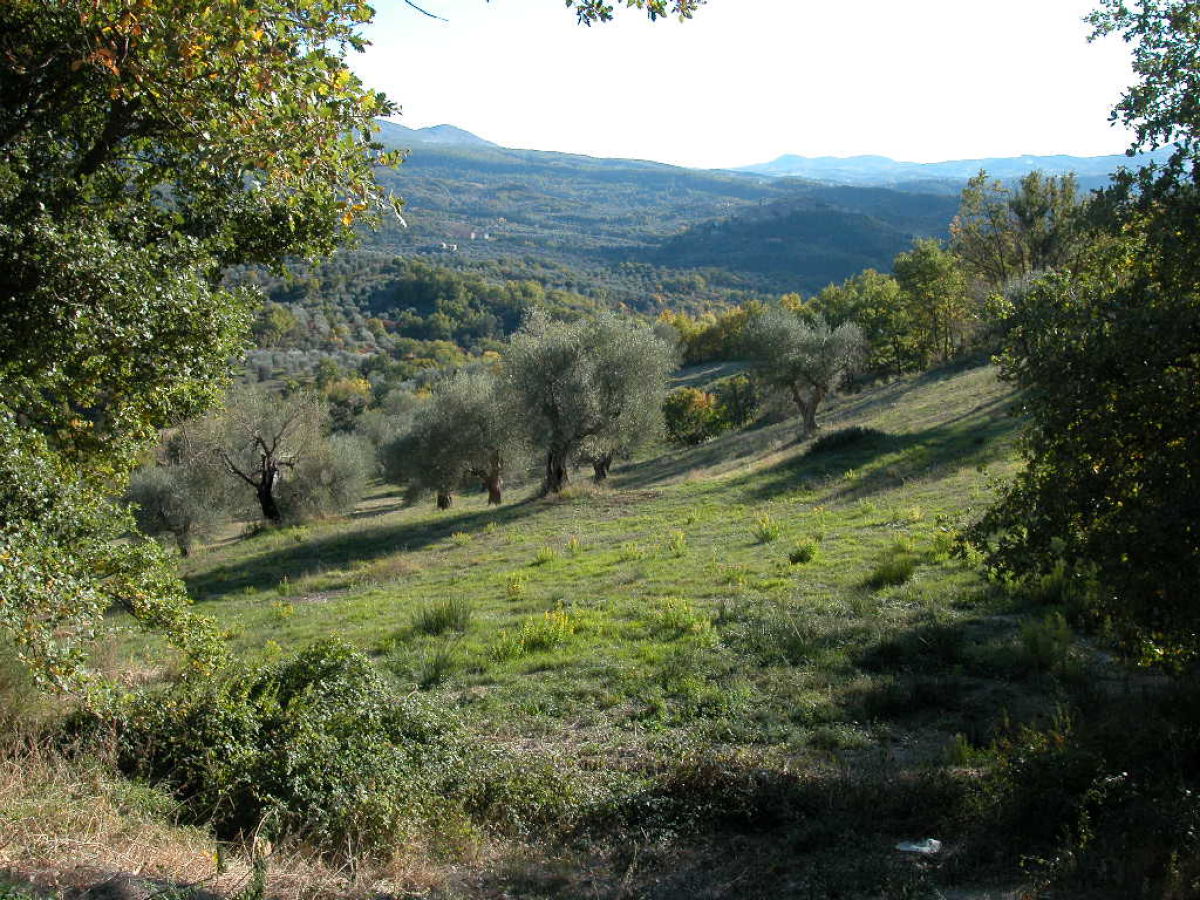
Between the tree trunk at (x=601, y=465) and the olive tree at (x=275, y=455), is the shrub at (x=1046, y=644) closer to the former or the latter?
the tree trunk at (x=601, y=465)

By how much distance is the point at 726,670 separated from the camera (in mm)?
8656

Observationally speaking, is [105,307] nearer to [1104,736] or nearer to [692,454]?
[1104,736]

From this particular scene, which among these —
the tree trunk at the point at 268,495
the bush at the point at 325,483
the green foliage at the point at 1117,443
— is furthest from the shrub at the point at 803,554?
the bush at the point at 325,483

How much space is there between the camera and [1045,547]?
6.07 metres

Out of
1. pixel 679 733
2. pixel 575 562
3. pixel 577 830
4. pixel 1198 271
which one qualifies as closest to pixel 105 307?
pixel 577 830

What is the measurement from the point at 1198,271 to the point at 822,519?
1250cm

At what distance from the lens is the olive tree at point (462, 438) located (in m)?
36.1

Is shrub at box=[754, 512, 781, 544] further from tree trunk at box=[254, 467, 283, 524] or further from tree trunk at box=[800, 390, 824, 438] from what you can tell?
tree trunk at box=[254, 467, 283, 524]

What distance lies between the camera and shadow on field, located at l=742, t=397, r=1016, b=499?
2089 centimetres

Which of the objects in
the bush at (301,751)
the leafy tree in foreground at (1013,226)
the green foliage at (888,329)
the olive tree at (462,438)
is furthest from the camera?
the green foliage at (888,329)

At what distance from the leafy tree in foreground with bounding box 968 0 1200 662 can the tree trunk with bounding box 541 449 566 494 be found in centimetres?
2635

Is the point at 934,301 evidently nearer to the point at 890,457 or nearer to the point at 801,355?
the point at 801,355

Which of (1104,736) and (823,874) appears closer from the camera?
(823,874)

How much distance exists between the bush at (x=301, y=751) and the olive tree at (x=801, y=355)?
33165 mm
